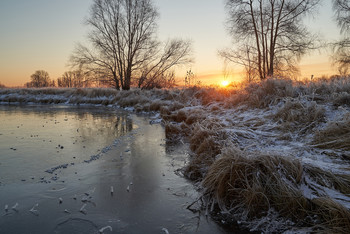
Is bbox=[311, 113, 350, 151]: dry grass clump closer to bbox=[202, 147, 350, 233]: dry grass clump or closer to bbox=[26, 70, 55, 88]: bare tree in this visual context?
bbox=[202, 147, 350, 233]: dry grass clump

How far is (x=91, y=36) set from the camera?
19922 mm

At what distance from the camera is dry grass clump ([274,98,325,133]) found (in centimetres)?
458

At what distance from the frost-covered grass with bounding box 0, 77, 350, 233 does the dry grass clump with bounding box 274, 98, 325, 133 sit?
16 millimetres

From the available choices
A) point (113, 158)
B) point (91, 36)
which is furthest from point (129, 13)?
point (113, 158)

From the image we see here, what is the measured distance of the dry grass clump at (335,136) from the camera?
3.52 m

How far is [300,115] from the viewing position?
491 centimetres

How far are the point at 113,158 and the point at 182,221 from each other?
266 cm

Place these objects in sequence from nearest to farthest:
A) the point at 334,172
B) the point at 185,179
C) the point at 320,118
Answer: the point at 334,172 < the point at 185,179 < the point at 320,118

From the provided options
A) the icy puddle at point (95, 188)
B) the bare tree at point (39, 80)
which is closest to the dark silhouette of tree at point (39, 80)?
the bare tree at point (39, 80)

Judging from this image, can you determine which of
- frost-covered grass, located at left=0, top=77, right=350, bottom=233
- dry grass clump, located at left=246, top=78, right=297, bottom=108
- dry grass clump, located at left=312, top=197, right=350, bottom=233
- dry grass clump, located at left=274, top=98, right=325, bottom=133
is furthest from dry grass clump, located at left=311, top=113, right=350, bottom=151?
dry grass clump, located at left=246, top=78, right=297, bottom=108

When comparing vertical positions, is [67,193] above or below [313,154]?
below

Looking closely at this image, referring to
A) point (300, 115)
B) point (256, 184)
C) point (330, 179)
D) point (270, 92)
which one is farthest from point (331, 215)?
point (270, 92)

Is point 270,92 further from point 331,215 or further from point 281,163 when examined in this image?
point 331,215

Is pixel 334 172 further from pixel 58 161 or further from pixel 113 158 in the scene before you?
pixel 58 161
